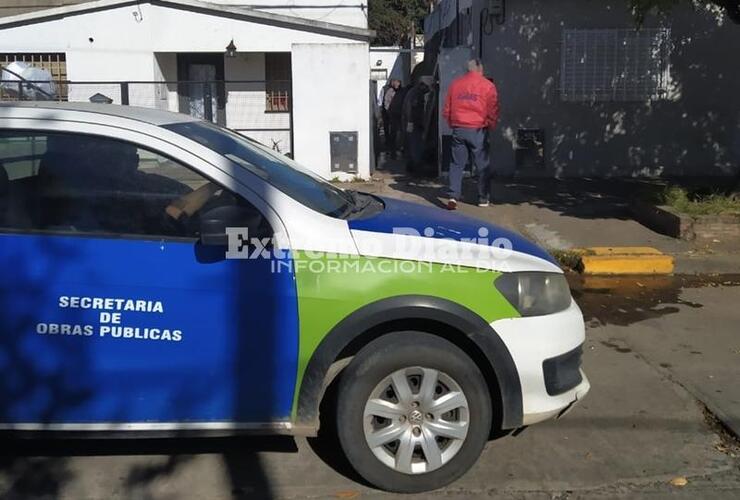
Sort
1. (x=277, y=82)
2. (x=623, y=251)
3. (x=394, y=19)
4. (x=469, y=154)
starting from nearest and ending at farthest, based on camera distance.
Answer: (x=623, y=251), (x=469, y=154), (x=277, y=82), (x=394, y=19)

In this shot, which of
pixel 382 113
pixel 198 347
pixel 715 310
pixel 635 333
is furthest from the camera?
pixel 382 113

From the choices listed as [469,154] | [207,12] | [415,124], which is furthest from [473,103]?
[207,12]

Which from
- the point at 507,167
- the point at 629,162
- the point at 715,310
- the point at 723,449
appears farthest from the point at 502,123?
the point at 723,449

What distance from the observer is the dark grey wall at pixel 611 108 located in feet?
44.5

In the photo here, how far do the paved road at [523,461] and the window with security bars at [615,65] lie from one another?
8894 millimetres

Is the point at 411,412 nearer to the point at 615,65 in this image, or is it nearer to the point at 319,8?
the point at 615,65

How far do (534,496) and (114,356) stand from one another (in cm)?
208

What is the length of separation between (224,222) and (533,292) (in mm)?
1502

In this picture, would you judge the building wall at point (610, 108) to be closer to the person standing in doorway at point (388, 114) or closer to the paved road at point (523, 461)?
the person standing in doorway at point (388, 114)

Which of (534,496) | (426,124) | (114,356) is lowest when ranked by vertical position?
(534,496)

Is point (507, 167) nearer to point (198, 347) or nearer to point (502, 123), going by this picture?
point (502, 123)

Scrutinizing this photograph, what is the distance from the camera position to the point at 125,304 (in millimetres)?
3771

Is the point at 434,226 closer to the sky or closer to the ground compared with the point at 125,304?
closer to the sky

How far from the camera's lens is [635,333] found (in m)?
6.64
